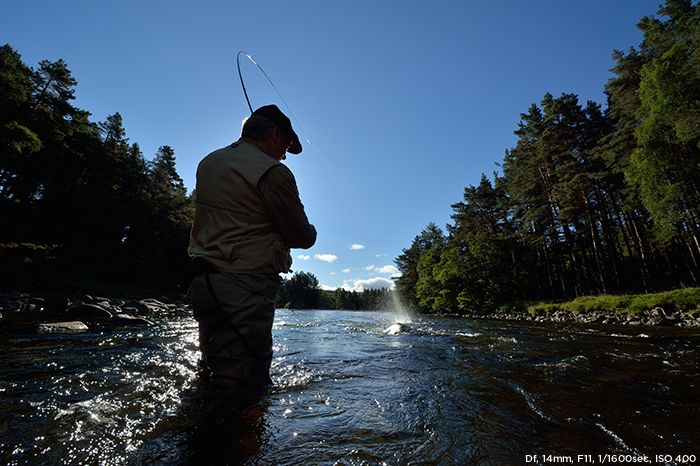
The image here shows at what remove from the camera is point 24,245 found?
19781 millimetres

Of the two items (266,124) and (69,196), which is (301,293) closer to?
(69,196)

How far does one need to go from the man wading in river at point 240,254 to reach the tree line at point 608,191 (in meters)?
21.5

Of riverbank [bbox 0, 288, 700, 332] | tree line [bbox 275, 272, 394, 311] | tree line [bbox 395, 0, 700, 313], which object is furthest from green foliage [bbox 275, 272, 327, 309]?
riverbank [bbox 0, 288, 700, 332]

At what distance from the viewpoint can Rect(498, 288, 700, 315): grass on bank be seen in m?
12.8

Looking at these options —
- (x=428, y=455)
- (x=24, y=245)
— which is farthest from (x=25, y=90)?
(x=428, y=455)

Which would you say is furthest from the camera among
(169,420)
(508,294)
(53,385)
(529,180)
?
(508,294)

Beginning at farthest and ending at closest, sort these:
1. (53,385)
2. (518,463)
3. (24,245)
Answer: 1. (24,245)
2. (53,385)
3. (518,463)

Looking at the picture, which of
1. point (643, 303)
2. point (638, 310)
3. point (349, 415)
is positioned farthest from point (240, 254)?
point (643, 303)

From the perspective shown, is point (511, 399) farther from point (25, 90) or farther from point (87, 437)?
point (25, 90)

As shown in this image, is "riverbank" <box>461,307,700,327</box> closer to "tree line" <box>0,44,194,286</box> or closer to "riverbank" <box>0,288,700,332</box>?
"riverbank" <box>0,288,700,332</box>

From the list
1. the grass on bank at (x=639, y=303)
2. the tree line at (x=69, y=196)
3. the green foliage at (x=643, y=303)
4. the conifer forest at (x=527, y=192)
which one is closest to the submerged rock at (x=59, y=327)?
the conifer forest at (x=527, y=192)

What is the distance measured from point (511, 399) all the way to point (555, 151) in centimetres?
2907

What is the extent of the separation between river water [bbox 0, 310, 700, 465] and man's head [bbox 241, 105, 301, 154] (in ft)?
6.81

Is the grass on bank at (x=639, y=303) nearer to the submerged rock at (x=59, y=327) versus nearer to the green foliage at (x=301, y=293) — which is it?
the submerged rock at (x=59, y=327)
